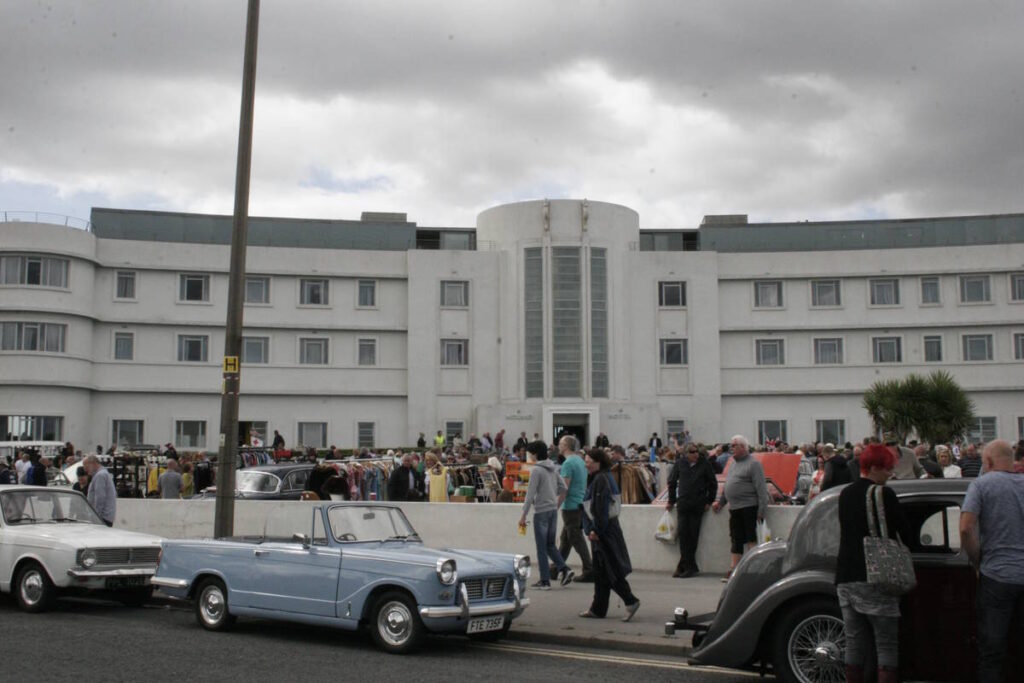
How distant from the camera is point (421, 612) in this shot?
9.48 metres

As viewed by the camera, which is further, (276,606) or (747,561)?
(276,606)

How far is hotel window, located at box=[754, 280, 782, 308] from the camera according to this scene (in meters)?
51.5

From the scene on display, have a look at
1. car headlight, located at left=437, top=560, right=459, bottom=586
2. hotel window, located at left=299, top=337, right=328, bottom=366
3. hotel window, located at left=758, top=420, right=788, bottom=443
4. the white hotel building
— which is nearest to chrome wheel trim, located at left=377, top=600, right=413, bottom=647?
car headlight, located at left=437, top=560, right=459, bottom=586

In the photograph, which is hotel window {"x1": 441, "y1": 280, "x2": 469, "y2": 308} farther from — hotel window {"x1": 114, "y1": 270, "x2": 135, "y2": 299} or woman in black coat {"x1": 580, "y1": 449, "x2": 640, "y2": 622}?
woman in black coat {"x1": 580, "y1": 449, "x2": 640, "y2": 622}

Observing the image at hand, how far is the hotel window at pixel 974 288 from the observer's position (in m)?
50.8

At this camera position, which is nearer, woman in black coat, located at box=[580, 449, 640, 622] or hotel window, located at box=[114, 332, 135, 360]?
woman in black coat, located at box=[580, 449, 640, 622]

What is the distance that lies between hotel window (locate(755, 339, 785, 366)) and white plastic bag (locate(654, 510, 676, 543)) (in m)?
37.2

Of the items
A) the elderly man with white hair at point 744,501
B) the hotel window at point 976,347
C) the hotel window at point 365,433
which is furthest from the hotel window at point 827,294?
the elderly man with white hair at point 744,501

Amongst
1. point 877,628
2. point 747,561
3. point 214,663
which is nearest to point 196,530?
point 214,663

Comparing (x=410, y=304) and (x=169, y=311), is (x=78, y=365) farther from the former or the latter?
(x=410, y=304)

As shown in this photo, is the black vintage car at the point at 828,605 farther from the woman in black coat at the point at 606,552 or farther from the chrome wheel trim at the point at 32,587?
the chrome wheel trim at the point at 32,587

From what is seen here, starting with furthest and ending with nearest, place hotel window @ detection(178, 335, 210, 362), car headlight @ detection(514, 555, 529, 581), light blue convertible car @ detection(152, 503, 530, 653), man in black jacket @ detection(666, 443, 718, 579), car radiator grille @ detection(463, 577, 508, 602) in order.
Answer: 1. hotel window @ detection(178, 335, 210, 362)
2. man in black jacket @ detection(666, 443, 718, 579)
3. car headlight @ detection(514, 555, 529, 581)
4. car radiator grille @ detection(463, 577, 508, 602)
5. light blue convertible car @ detection(152, 503, 530, 653)

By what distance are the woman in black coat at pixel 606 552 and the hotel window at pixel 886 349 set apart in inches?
1686

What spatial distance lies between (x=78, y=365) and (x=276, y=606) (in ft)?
129
